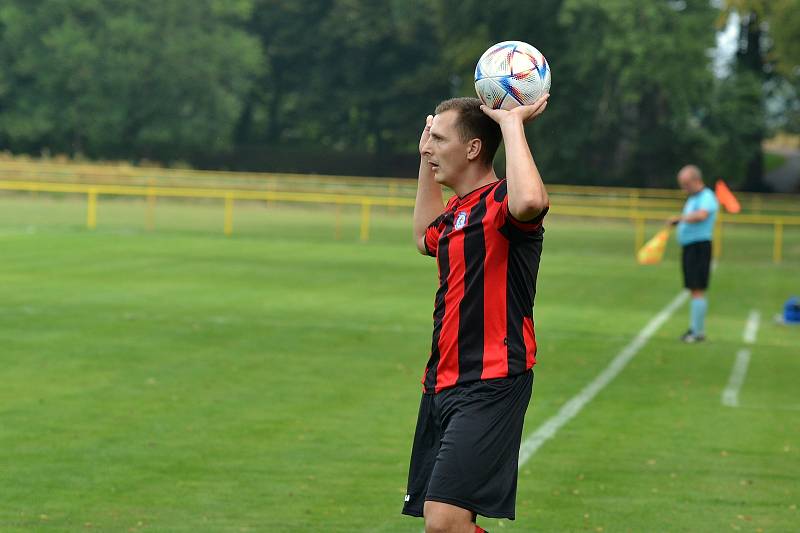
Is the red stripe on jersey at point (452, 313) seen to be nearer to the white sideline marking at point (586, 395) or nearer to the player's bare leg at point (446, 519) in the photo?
the player's bare leg at point (446, 519)

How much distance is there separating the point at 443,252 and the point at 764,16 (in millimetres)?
38864

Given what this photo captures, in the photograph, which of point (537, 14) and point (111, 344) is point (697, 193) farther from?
point (537, 14)

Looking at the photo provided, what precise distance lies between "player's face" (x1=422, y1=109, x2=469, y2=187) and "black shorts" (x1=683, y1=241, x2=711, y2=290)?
40.9 feet

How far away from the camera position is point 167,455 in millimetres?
9453

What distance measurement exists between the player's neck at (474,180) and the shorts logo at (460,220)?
9cm

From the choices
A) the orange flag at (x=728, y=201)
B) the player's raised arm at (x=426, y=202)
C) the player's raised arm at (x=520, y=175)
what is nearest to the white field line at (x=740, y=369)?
the orange flag at (x=728, y=201)

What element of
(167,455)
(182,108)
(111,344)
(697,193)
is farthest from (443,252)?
(182,108)

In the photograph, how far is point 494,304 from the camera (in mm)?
5227

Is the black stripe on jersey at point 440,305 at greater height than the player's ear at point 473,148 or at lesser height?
lesser

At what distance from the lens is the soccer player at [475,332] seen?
16.8ft

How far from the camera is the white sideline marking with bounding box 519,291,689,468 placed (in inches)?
404

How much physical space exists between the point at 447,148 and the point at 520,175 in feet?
1.52

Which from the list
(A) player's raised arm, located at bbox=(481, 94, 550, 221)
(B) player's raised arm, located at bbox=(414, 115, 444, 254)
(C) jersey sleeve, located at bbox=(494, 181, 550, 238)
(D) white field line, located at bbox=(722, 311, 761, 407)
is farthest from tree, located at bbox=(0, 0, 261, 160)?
(A) player's raised arm, located at bbox=(481, 94, 550, 221)

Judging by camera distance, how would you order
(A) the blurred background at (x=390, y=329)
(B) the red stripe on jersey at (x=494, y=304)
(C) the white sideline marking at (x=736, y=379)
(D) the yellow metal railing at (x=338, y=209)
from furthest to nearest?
(D) the yellow metal railing at (x=338, y=209) < (C) the white sideline marking at (x=736, y=379) < (A) the blurred background at (x=390, y=329) < (B) the red stripe on jersey at (x=494, y=304)
